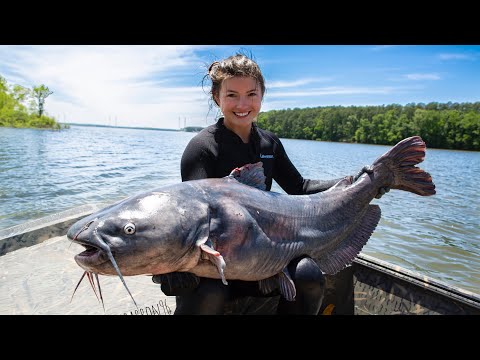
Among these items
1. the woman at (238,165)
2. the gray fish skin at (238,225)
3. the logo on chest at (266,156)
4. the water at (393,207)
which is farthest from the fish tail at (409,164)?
the water at (393,207)

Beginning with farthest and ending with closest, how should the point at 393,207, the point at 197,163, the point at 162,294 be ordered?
the point at 393,207 < the point at 162,294 < the point at 197,163

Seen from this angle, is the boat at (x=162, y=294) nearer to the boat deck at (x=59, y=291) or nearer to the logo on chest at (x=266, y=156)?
the boat deck at (x=59, y=291)

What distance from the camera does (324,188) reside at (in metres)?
3.08

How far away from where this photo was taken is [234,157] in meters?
2.76

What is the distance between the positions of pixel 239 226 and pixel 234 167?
775mm

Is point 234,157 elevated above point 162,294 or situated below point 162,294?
above

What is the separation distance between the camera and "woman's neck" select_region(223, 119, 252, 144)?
285 centimetres

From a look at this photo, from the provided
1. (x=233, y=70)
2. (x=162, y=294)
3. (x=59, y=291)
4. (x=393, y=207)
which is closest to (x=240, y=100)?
(x=233, y=70)

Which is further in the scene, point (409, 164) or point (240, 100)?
point (409, 164)

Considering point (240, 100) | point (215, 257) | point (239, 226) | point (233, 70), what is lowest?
point (215, 257)

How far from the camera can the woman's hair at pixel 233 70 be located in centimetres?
264

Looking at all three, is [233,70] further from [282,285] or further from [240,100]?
[282,285]
